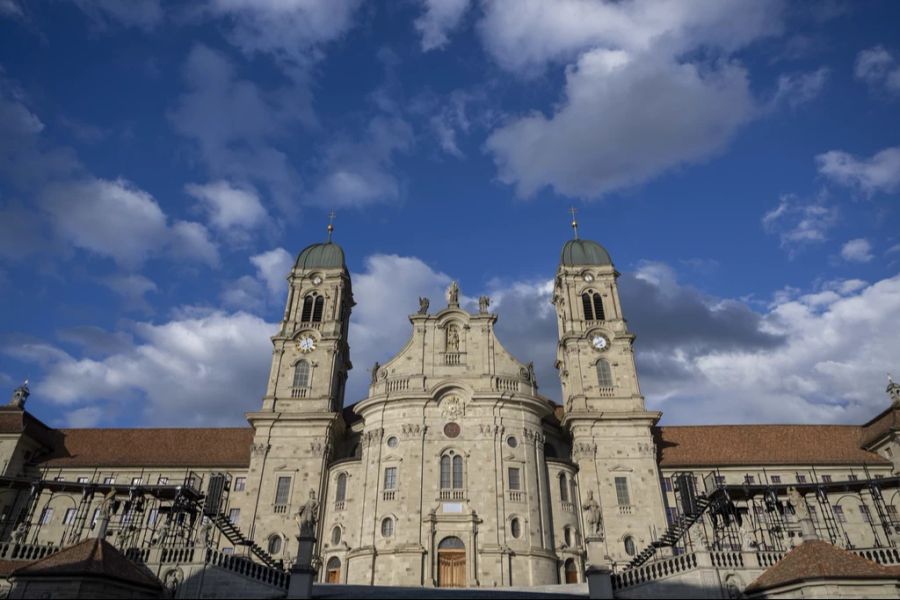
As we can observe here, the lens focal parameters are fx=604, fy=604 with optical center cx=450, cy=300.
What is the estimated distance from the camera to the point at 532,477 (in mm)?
42125

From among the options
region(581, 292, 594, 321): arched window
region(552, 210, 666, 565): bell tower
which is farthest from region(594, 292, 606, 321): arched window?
region(581, 292, 594, 321): arched window

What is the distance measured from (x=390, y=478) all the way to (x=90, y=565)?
2079 centimetres

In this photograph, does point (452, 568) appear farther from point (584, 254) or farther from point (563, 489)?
point (584, 254)

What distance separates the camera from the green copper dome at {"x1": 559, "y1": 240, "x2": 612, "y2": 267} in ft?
180

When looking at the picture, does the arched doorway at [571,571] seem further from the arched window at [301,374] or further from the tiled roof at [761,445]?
the arched window at [301,374]

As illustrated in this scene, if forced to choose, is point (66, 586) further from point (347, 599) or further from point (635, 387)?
point (635, 387)

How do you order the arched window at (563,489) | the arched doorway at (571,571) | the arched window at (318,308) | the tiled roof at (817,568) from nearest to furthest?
the tiled roof at (817,568) < the arched doorway at (571,571) < the arched window at (563,489) < the arched window at (318,308)

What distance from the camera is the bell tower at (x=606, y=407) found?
42.4m

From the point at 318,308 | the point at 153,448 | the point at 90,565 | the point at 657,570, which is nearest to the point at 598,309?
the point at 318,308

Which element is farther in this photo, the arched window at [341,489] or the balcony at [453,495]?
the arched window at [341,489]

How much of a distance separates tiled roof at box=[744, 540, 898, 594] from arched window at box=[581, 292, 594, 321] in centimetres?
2821

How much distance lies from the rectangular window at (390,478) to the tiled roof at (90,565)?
17.1m

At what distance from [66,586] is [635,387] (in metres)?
38.6

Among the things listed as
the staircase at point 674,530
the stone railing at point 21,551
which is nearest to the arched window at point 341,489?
the stone railing at point 21,551
